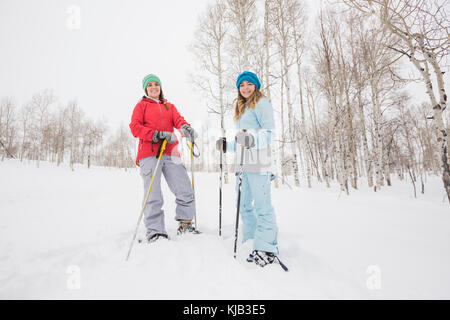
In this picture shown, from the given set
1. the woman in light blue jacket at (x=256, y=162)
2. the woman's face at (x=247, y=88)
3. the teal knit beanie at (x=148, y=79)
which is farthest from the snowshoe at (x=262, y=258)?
the teal knit beanie at (x=148, y=79)

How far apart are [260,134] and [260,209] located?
0.88 metres

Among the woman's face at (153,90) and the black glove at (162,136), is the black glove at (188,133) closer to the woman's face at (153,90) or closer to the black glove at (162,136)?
the black glove at (162,136)

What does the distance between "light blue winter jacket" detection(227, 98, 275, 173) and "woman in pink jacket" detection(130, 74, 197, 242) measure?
3.29 feet

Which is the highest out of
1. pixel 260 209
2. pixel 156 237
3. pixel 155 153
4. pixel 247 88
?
pixel 247 88

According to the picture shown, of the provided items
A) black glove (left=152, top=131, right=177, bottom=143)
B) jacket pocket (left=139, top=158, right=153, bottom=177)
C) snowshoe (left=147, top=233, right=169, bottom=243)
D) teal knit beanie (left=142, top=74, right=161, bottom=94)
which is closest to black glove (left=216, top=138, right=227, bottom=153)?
black glove (left=152, top=131, right=177, bottom=143)

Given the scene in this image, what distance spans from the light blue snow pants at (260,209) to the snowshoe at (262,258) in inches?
1.9

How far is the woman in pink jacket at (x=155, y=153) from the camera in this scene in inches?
100

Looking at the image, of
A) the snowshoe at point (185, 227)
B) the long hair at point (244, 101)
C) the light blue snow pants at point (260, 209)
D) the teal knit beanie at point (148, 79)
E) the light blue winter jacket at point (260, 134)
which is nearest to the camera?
the light blue snow pants at point (260, 209)

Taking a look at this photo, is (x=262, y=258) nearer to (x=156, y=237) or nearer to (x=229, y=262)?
(x=229, y=262)

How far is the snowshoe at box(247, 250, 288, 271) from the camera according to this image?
1921mm

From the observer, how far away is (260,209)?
6.97 feet

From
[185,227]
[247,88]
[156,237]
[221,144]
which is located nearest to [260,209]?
[221,144]

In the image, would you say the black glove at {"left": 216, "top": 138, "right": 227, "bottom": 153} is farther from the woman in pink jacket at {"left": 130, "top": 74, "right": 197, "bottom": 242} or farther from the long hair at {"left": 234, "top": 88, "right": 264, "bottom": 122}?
the woman in pink jacket at {"left": 130, "top": 74, "right": 197, "bottom": 242}
